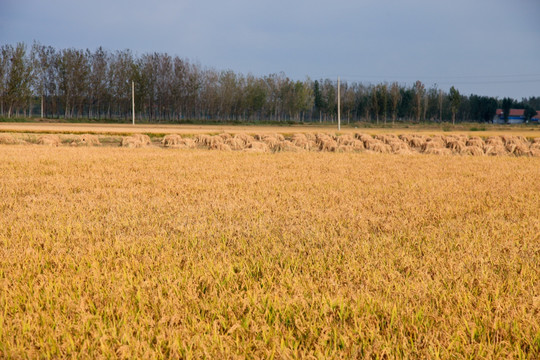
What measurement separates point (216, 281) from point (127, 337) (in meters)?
0.67

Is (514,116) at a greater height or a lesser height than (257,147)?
greater

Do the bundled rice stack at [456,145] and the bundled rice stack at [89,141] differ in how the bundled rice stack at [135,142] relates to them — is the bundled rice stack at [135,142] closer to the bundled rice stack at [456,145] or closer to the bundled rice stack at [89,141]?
the bundled rice stack at [89,141]

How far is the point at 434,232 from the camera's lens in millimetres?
3387

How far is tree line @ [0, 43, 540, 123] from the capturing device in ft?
170

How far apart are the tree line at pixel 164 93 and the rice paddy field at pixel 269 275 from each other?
52.2 meters

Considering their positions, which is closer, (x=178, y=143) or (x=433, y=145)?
(x=433, y=145)

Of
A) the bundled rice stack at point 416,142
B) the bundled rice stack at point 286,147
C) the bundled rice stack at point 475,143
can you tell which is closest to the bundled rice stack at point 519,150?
the bundled rice stack at point 475,143

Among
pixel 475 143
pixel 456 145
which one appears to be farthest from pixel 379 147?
pixel 475 143

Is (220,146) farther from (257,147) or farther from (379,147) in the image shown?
(379,147)

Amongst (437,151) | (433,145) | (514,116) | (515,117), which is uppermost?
(514,116)

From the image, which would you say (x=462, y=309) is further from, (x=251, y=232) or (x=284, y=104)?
(x=284, y=104)

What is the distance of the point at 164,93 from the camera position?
59844mm

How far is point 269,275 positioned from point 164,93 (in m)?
60.7

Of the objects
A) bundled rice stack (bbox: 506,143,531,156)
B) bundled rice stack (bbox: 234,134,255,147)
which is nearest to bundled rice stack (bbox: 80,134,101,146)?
bundled rice stack (bbox: 234,134,255,147)
